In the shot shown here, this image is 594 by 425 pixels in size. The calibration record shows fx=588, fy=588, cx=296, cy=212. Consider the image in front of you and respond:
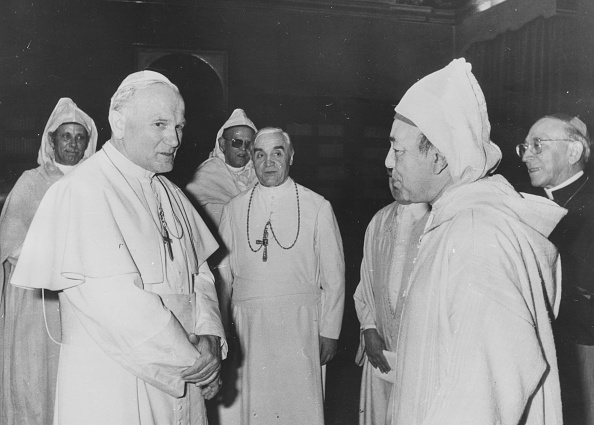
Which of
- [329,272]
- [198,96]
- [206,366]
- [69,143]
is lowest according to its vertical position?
[206,366]

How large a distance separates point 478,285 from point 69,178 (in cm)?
179

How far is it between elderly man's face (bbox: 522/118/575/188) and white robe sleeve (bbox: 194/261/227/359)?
2.66 metres

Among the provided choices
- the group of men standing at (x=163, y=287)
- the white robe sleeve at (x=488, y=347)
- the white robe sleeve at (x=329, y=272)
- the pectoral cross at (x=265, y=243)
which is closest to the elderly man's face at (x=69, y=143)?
the group of men standing at (x=163, y=287)

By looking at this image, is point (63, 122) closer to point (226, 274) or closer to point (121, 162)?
point (226, 274)

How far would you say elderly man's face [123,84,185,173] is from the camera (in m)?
2.58

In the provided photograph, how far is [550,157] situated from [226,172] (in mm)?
2852

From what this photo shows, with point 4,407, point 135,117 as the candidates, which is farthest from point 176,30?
point 135,117

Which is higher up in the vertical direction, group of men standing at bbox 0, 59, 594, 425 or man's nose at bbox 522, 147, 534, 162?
man's nose at bbox 522, 147, 534, 162

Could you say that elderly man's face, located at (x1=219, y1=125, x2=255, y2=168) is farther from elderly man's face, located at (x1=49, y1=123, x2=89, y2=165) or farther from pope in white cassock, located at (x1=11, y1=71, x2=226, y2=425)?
pope in white cassock, located at (x1=11, y1=71, x2=226, y2=425)

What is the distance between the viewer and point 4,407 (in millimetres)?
4320

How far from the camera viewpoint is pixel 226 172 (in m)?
5.62

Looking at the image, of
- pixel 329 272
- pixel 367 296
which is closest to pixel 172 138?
pixel 329 272

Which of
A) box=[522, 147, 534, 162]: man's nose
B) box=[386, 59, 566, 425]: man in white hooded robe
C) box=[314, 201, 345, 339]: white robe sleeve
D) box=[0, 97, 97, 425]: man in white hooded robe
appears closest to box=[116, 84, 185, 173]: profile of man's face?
box=[386, 59, 566, 425]: man in white hooded robe

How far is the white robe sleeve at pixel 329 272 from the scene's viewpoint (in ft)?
13.6
